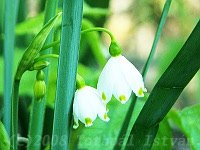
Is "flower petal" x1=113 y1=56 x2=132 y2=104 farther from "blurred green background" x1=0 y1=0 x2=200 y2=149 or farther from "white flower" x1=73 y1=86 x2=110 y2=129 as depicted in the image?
"blurred green background" x1=0 y1=0 x2=200 y2=149

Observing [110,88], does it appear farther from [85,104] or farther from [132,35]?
[132,35]

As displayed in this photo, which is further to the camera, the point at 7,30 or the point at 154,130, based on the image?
the point at 7,30

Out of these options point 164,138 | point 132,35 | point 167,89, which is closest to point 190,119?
point 164,138

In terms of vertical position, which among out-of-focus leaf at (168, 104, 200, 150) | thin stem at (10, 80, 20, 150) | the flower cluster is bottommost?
out-of-focus leaf at (168, 104, 200, 150)

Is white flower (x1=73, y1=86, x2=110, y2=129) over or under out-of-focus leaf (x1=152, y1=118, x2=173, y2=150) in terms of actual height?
over

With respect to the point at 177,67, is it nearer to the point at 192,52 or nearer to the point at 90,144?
the point at 192,52

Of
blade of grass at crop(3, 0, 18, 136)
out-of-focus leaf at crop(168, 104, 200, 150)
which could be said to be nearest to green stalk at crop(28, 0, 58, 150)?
blade of grass at crop(3, 0, 18, 136)

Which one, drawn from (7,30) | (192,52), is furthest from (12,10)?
(192,52)
